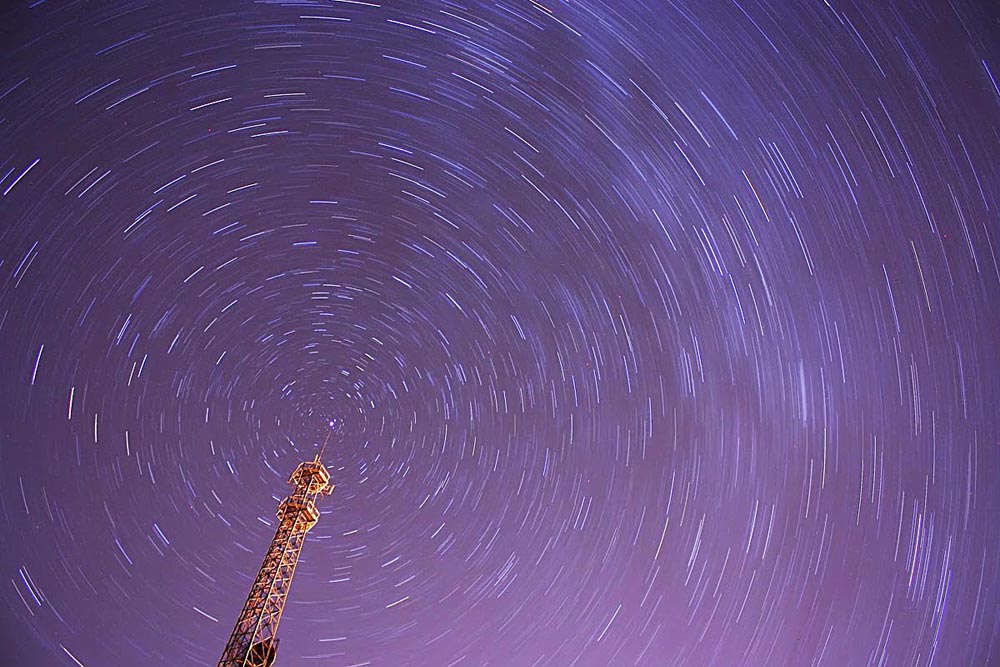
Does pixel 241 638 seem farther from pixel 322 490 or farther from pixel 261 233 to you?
pixel 261 233

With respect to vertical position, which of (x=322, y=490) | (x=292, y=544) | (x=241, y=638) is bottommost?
(x=241, y=638)

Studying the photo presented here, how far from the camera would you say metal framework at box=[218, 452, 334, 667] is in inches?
478

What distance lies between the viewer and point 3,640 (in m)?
29.9

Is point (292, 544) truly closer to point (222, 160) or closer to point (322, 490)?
point (322, 490)

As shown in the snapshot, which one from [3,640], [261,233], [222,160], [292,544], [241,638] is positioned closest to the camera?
[241,638]

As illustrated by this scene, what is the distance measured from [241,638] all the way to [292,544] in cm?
288

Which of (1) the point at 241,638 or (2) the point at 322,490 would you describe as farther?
(2) the point at 322,490

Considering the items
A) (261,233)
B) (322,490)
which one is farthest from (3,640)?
Result: (261,233)

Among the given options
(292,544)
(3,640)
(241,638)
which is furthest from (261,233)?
(3,640)

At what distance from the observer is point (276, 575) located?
1401 cm

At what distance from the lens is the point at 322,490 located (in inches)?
667

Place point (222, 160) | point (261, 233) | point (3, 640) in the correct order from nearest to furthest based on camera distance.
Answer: point (222, 160), point (261, 233), point (3, 640)

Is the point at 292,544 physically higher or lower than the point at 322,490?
lower

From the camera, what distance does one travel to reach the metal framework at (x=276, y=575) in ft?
39.8
